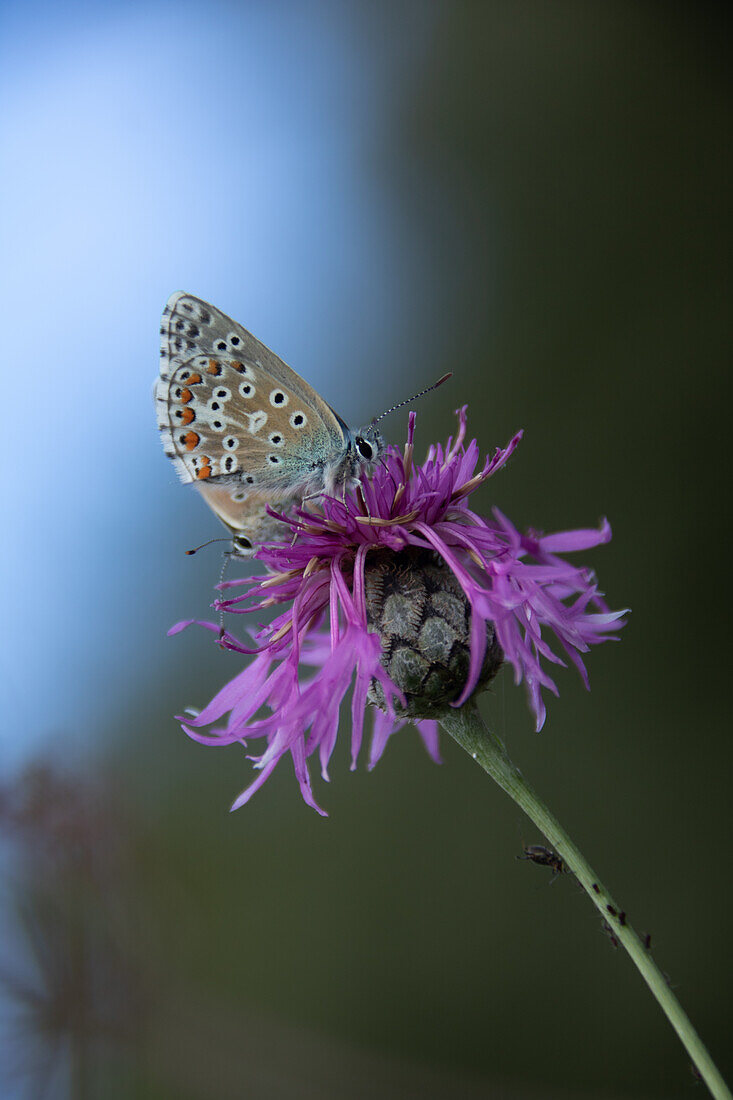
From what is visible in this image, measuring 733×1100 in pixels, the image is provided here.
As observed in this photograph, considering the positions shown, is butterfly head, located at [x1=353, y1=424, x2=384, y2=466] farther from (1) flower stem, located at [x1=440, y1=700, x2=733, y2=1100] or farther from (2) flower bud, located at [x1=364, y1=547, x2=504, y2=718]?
(1) flower stem, located at [x1=440, y1=700, x2=733, y2=1100]

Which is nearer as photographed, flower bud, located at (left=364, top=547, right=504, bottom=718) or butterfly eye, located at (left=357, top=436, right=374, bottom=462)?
flower bud, located at (left=364, top=547, right=504, bottom=718)

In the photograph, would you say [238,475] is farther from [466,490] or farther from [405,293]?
[405,293]

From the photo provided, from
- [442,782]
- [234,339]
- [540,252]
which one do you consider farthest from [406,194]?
[234,339]

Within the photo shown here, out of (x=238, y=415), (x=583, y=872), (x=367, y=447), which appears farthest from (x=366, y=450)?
(x=583, y=872)

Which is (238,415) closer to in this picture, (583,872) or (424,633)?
(424,633)

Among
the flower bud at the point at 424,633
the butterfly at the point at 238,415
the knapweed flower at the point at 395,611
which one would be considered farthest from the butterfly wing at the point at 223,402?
the flower bud at the point at 424,633

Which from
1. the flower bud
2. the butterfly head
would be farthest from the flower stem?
the butterfly head
